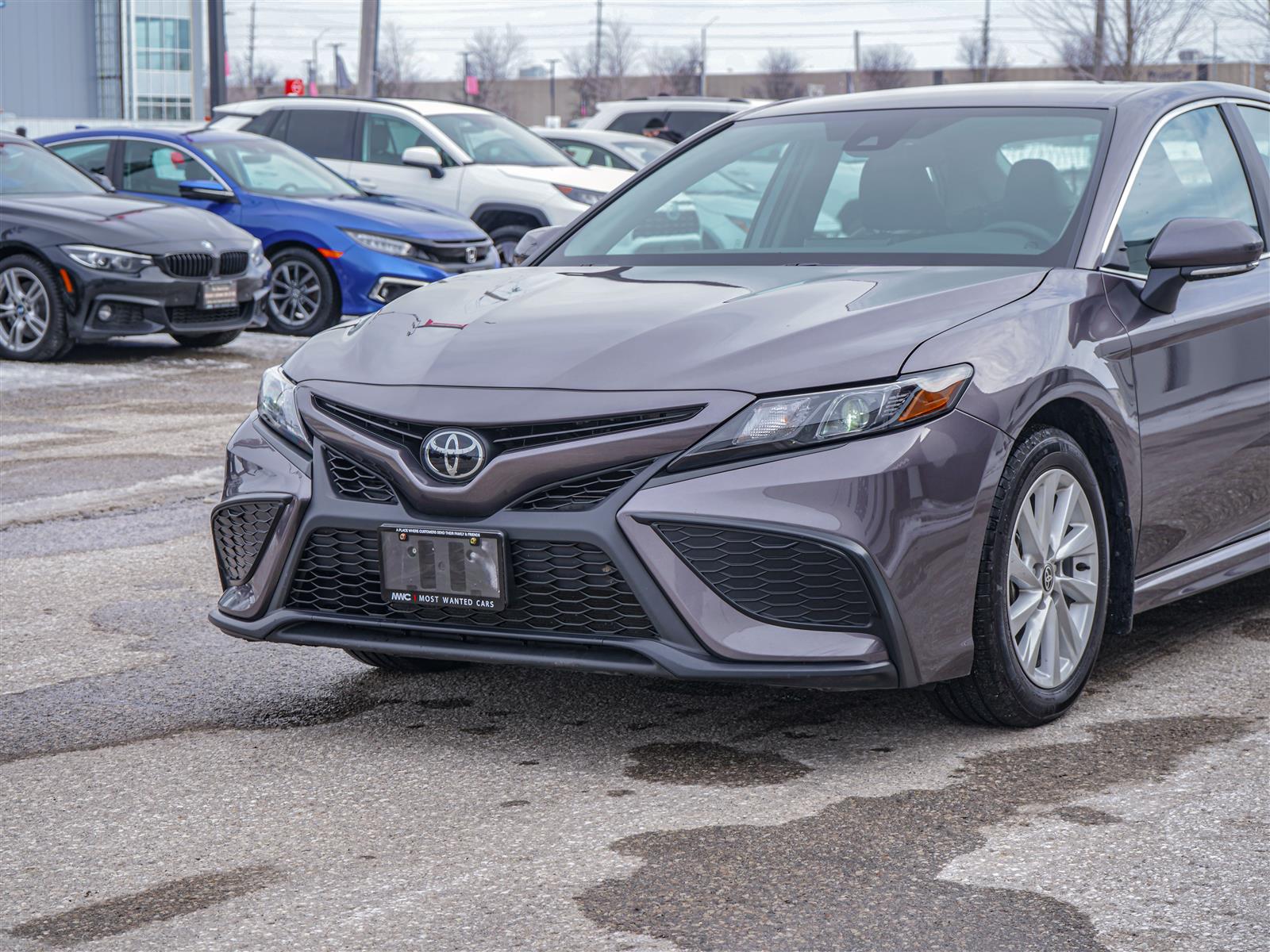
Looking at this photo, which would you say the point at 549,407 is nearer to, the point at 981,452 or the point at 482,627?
the point at 482,627

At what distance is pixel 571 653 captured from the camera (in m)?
3.63

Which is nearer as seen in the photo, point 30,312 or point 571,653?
point 571,653

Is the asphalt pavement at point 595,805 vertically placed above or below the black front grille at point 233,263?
below

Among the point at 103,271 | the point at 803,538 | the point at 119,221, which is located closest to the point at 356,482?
the point at 803,538

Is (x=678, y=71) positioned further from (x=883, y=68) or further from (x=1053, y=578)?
(x=1053, y=578)

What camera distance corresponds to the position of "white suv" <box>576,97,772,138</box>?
2328 cm

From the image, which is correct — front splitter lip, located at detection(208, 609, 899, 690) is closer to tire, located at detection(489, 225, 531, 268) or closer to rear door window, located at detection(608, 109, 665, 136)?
tire, located at detection(489, 225, 531, 268)

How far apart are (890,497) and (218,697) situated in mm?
1816

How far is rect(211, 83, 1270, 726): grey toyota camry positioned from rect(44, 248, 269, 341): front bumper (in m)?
7.37

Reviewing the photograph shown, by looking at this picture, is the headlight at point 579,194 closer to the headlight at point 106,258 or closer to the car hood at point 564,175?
the car hood at point 564,175

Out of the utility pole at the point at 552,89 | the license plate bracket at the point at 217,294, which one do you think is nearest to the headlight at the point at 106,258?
the license plate bracket at the point at 217,294

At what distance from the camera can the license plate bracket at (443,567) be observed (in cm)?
360

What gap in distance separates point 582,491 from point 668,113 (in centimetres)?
2035

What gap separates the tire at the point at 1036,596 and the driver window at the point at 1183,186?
69cm
